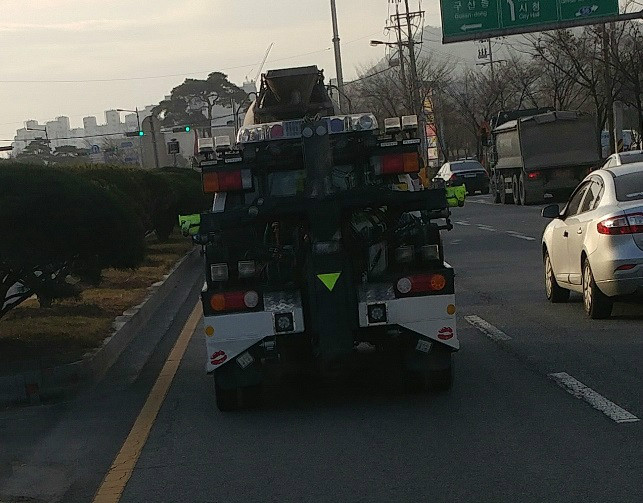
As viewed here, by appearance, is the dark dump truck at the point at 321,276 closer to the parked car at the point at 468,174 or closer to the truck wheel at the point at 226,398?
the truck wheel at the point at 226,398

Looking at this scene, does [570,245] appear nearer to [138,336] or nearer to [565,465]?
[138,336]

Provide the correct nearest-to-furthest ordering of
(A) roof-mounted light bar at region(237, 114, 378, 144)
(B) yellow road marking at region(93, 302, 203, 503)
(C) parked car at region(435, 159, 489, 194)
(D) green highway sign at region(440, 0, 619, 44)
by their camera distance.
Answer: (B) yellow road marking at region(93, 302, 203, 503) → (A) roof-mounted light bar at region(237, 114, 378, 144) → (D) green highway sign at region(440, 0, 619, 44) → (C) parked car at region(435, 159, 489, 194)

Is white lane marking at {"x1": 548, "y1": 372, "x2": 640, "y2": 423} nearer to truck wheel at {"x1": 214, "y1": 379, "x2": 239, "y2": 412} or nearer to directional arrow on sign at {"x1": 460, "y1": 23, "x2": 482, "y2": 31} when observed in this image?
truck wheel at {"x1": 214, "y1": 379, "x2": 239, "y2": 412}

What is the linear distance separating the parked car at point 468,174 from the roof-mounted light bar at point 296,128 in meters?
42.8

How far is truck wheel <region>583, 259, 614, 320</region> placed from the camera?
12898mm

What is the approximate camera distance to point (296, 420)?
919 cm

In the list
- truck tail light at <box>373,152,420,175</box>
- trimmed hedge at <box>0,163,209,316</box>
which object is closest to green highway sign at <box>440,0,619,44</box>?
trimmed hedge at <box>0,163,209,316</box>

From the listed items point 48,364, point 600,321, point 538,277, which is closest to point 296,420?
point 48,364

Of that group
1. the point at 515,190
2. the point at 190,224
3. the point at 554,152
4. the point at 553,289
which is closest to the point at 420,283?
the point at 190,224

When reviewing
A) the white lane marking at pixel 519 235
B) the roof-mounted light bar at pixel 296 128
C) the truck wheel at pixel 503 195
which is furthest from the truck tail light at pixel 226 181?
the truck wheel at pixel 503 195

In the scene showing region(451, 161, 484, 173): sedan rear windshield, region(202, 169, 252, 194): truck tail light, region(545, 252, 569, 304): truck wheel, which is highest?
region(202, 169, 252, 194): truck tail light

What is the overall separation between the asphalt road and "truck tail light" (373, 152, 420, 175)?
5.85 feet

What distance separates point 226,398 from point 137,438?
2.87ft

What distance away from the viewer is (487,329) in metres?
13.3
